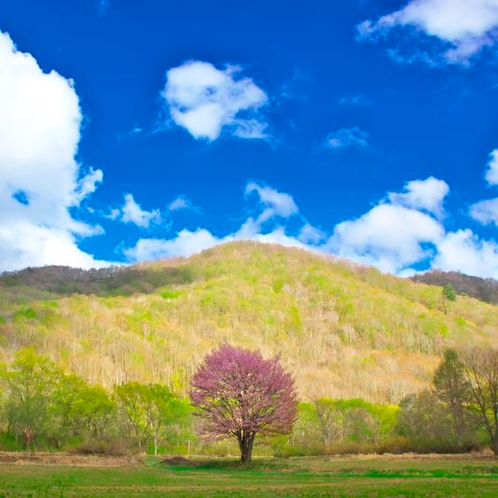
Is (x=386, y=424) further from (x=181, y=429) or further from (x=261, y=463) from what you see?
(x=261, y=463)

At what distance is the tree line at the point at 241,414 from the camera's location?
51969 mm

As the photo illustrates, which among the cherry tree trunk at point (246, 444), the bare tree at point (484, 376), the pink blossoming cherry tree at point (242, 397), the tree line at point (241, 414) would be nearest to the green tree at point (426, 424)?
the tree line at point (241, 414)

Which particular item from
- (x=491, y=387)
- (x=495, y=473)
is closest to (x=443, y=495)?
(x=495, y=473)

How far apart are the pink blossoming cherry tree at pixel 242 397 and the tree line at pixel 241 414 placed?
0.10 m

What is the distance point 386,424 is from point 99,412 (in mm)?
56762

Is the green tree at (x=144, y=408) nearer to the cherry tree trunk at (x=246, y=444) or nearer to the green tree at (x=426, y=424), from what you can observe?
the cherry tree trunk at (x=246, y=444)

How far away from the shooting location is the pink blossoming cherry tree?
5106 centimetres

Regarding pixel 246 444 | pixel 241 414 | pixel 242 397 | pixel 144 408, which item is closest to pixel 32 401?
pixel 144 408

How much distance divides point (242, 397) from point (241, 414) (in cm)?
163

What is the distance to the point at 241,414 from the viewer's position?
167 feet

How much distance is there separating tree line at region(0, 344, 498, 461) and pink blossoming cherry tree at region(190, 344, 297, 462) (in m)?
0.10

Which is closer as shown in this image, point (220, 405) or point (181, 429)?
point (220, 405)

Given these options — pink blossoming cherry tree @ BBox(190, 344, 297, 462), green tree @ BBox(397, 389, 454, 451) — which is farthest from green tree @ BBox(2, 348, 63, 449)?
green tree @ BBox(397, 389, 454, 451)

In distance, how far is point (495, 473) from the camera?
107 feet
